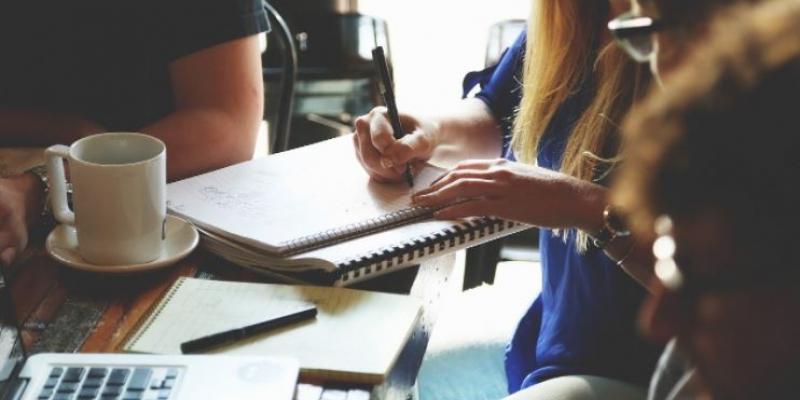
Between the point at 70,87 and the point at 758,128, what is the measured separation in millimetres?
1204

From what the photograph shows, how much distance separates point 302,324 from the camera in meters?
0.81

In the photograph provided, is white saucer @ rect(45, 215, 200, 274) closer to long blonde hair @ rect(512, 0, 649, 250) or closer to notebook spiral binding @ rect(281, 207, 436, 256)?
notebook spiral binding @ rect(281, 207, 436, 256)

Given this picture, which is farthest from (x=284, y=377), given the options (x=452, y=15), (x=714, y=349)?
(x=452, y=15)

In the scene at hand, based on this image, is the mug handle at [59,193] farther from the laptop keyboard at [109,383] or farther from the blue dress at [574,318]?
the blue dress at [574,318]

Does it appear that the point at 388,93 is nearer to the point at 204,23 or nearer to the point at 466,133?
the point at 466,133

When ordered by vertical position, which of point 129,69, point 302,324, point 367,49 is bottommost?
point 367,49

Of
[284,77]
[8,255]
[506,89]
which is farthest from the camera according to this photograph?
[284,77]

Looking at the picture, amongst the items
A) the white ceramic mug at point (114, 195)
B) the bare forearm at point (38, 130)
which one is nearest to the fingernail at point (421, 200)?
the white ceramic mug at point (114, 195)

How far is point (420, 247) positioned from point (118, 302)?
1.03ft

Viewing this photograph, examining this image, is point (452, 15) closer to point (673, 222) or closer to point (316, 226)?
point (316, 226)

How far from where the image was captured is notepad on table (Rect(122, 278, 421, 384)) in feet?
2.46

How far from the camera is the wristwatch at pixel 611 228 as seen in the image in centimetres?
98

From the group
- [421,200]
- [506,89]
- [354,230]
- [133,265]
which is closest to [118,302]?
[133,265]

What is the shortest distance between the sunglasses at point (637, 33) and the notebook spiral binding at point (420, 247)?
0.38 meters
